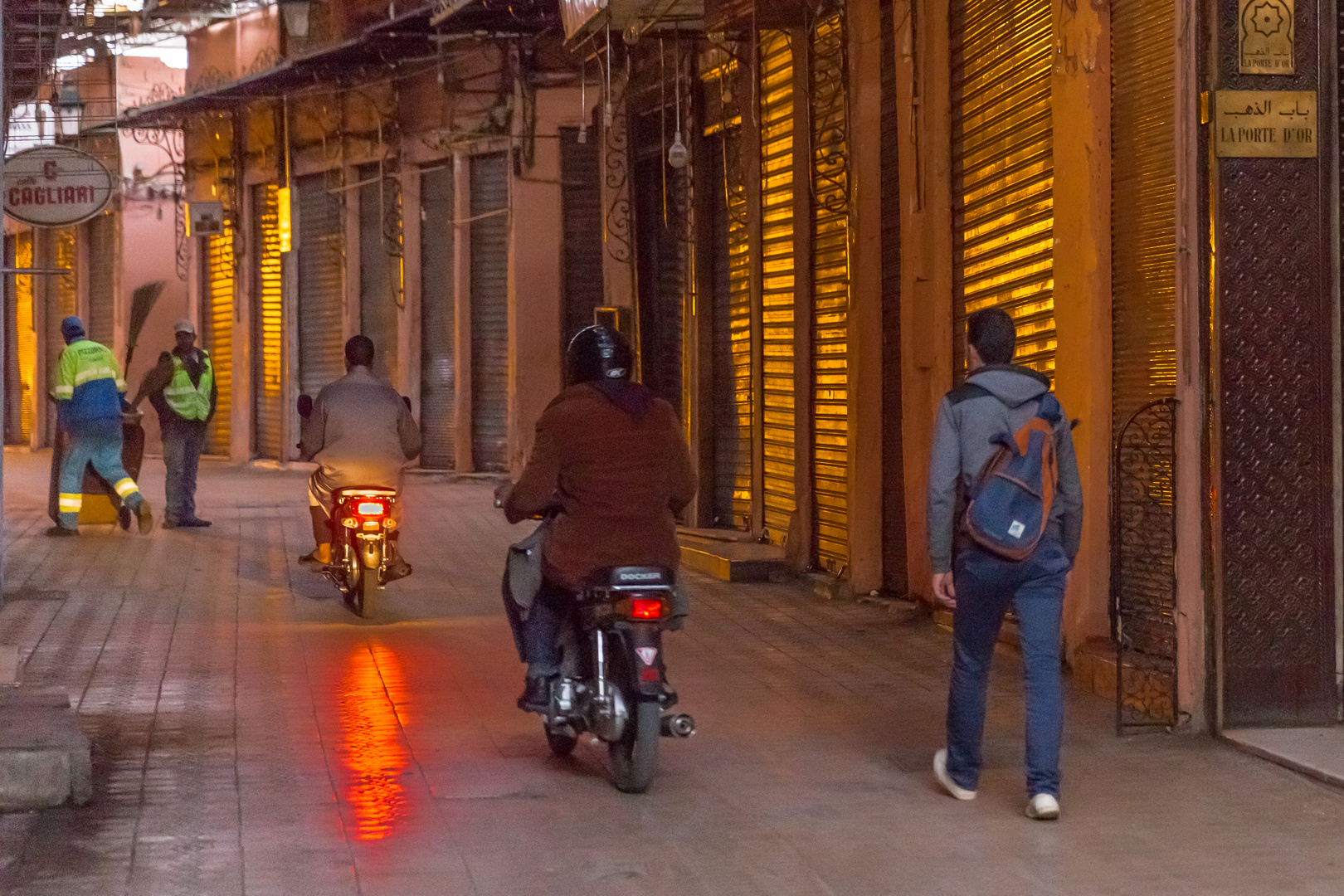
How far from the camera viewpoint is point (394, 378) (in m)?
24.4

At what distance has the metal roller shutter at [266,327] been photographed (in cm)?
2723

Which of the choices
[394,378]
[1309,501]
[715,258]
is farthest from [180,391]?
[1309,501]

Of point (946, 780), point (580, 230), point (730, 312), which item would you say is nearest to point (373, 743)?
point (946, 780)

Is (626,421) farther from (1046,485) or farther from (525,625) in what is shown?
(1046,485)

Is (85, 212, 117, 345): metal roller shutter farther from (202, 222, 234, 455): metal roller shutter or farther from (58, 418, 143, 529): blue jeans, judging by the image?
(58, 418, 143, 529): blue jeans

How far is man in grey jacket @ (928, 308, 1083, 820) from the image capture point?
6363 mm

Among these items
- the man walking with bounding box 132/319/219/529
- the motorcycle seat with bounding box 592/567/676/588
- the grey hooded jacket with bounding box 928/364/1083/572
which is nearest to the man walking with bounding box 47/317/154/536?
the man walking with bounding box 132/319/219/529

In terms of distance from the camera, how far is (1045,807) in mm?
6328

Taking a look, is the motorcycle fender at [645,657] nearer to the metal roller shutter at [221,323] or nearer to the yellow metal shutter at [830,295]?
Answer: the yellow metal shutter at [830,295]

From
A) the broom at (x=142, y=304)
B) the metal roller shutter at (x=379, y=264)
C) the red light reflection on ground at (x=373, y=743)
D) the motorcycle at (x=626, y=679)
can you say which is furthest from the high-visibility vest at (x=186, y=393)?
the motorcycle at (x=626, y=679)

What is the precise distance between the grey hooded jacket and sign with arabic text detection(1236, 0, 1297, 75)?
6.23 feet

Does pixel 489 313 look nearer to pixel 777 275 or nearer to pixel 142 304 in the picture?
pixel 142 304

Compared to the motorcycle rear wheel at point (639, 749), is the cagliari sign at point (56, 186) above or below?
above

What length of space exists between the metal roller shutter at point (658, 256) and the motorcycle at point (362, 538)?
621cm
